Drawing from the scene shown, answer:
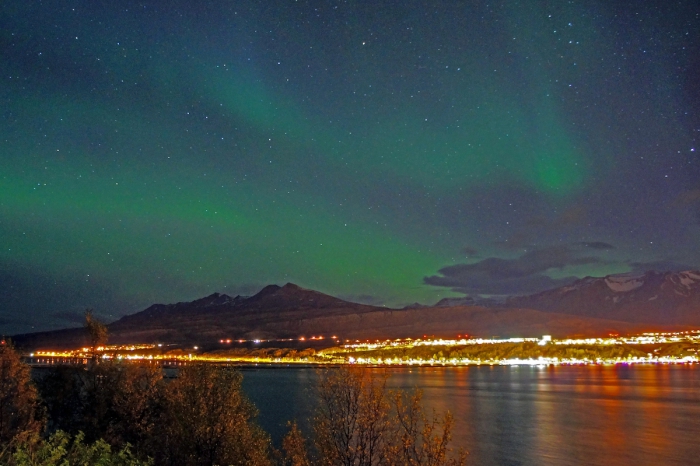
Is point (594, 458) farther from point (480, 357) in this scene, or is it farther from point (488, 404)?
point (480, 357)

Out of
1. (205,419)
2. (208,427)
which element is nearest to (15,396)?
(205,419)

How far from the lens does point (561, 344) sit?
16525cm

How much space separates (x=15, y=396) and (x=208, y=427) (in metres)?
9.04

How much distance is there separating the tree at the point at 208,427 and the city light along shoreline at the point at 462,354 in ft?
367

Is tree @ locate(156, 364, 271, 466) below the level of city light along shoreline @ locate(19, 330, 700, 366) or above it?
above

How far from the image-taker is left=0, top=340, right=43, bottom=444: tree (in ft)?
74.1

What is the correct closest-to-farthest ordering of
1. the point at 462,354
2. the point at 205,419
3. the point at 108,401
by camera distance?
the point at 205,419, the point at 108,401, the point at 462,354

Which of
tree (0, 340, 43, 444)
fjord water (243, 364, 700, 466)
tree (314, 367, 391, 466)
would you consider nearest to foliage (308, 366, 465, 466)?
tree (314, 367, 391, 466)

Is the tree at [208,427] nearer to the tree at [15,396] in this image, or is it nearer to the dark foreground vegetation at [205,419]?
the dark foreground vegetation at [205,419]

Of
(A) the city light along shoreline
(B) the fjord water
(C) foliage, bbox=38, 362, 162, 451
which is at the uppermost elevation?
(C) foliage, bbox=38, 362, 162, 451

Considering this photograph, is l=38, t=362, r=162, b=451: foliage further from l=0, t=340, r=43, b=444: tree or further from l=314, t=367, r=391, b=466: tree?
l=314, t=367, r=391, b=466: tree

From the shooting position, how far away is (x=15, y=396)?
23.1 metres

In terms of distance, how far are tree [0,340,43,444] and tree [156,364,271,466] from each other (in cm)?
575

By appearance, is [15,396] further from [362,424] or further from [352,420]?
[362,424]
